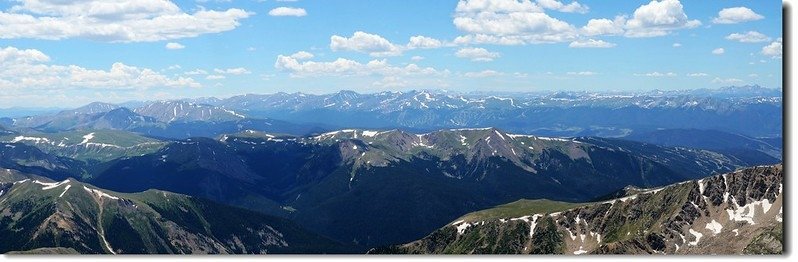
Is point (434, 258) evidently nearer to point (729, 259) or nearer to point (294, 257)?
point (294, 257)

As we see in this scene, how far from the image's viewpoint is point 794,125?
44469 millimetres

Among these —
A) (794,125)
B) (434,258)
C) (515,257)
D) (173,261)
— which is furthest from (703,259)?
(173,261)

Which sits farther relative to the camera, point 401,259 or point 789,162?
point 789,162

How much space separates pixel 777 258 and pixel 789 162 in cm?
1406

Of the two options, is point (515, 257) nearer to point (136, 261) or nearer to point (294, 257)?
point (294, 257)

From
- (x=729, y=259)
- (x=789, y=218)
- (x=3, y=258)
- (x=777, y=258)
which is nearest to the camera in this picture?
(x=729, y=259)

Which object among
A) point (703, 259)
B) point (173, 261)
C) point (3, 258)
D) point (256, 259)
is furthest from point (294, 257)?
point (703, 259)

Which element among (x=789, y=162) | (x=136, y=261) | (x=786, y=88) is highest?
(x=786, y=88)

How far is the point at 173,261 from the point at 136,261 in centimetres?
870

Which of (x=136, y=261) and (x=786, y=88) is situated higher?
(x=786, y=88)

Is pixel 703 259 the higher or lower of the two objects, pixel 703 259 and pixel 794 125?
the lower

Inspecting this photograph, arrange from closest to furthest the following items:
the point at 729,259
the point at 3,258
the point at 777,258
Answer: the point at 729,259 < the point at 777,258 < the point at 3,258

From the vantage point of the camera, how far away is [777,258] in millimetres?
33375

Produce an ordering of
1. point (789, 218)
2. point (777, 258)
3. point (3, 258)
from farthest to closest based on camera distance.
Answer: point (789, 218) → point (3, 258) → point (777, 258)
